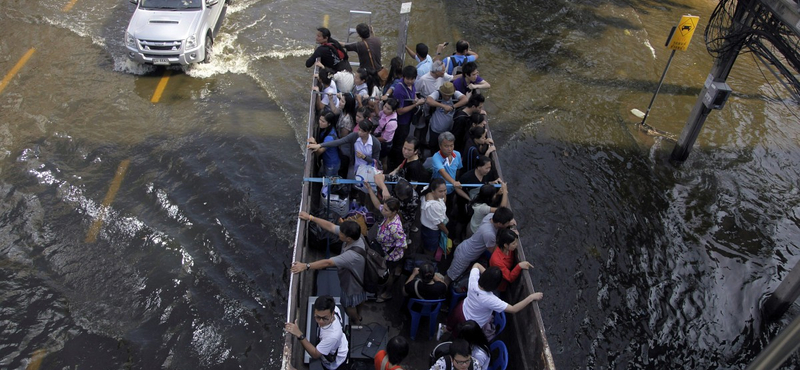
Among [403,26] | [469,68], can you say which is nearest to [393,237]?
[469,68]

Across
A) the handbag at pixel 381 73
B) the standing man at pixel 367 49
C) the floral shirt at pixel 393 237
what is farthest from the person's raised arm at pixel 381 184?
the standing man at pixel 367 49

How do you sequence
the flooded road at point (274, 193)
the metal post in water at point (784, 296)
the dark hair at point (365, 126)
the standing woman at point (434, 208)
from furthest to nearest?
the metal post in water at point (784, 296) < the flooded road at point (274, 193) < the dark hair at point (365, 126) < the standing woman at point (434, 208)

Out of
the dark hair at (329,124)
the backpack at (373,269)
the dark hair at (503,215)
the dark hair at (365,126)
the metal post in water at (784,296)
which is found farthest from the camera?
the metal post in water at (784,296)

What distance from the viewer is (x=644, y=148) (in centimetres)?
1197

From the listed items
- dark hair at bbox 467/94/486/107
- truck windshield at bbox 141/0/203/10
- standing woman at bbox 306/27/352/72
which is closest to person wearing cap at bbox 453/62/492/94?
dark hair at bbox 467/94/486/107

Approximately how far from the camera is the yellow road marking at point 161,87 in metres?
11.7

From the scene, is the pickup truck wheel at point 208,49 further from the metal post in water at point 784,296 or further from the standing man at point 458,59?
the metal post in water at point 784,296

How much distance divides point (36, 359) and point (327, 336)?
14.6 ft

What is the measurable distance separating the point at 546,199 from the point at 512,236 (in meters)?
5.06

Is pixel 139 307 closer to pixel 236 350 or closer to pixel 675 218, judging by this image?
pixel 236 350

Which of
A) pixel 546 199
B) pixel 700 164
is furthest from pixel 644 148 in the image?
pixel 546 199

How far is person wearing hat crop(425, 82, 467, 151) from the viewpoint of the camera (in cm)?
792

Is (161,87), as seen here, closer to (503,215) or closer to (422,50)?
(422,50)

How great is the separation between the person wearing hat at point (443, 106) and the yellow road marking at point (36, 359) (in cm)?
597
